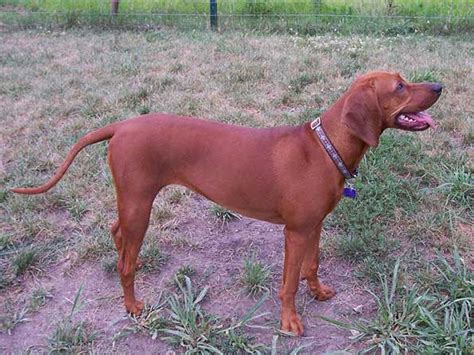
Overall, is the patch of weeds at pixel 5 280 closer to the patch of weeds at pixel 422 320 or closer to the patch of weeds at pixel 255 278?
the patch of weeds at pixel 255 278

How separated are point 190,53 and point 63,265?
4.23 m

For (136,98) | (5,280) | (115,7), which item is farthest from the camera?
(115,7)

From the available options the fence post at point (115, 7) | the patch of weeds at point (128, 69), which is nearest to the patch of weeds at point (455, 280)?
the patch of weeds at point (128, 69)

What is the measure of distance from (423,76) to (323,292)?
10.9 feet

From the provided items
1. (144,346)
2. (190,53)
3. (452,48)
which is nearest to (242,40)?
(190,53)

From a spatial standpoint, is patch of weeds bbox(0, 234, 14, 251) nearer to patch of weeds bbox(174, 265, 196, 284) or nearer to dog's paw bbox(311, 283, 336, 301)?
patch of weeds bbox(174, 265, 196, 284)

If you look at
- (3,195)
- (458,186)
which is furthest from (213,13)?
(458,186)

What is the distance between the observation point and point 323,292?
302cm

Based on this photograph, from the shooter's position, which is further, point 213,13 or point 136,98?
point 213,13

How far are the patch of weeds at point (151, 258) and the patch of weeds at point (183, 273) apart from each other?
0.55ft

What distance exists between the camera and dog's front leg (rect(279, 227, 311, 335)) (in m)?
2.65

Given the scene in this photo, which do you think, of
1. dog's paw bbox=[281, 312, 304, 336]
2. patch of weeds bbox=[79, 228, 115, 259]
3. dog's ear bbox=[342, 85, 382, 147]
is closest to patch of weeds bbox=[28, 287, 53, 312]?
patch of weeds bbox=[79, 228, 115, 259]

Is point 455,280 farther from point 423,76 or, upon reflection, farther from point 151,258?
point 423,76

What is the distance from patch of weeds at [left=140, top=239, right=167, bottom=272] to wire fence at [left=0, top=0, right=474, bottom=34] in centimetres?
544
